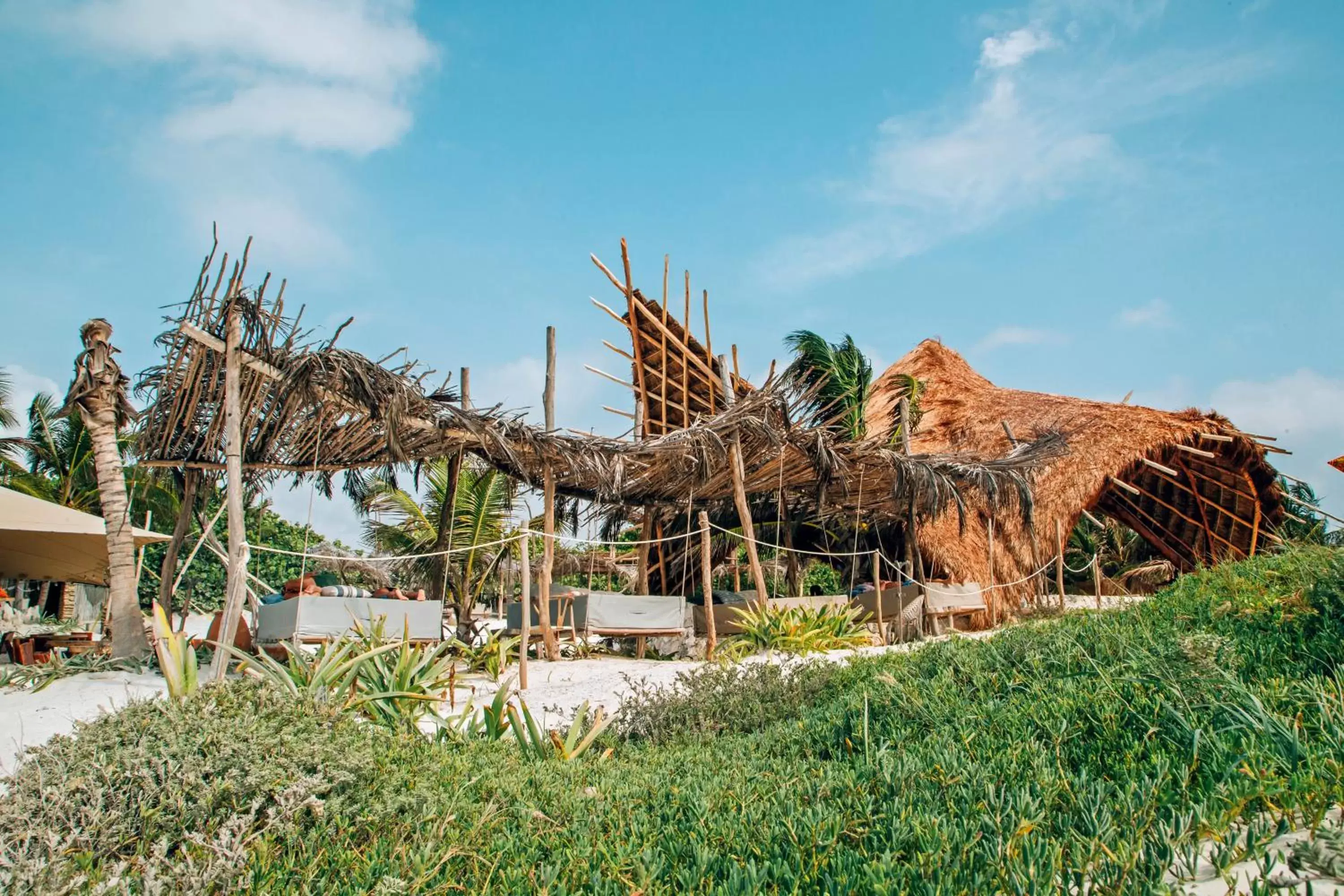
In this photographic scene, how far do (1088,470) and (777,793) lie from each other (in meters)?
13.0

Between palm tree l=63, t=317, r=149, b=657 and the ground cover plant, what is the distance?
4235 mm

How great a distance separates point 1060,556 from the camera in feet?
42.4

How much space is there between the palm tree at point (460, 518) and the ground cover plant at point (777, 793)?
592 centimetres

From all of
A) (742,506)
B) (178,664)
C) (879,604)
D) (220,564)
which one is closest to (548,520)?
(742,506)

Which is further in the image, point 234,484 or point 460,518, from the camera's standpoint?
point 460,518

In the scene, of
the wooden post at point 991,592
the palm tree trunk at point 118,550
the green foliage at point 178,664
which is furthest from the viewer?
the wooden post at point 991,592

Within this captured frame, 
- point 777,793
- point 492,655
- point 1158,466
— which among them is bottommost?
point 777,793

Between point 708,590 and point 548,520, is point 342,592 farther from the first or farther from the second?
point 708,590

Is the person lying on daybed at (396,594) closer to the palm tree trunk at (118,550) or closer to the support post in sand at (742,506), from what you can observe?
the palm tree trunk at (118,550)

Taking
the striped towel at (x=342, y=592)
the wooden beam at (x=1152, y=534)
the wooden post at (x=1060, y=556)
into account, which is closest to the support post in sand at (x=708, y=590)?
the striped towel at (x=342, y=592)

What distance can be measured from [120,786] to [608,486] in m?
6.77

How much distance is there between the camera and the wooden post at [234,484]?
6605 millimetres

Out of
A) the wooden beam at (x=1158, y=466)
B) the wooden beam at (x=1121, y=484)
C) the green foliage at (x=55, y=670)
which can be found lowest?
the green foliage at (x=55, y=670)

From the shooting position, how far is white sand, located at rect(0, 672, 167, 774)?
213 inches
